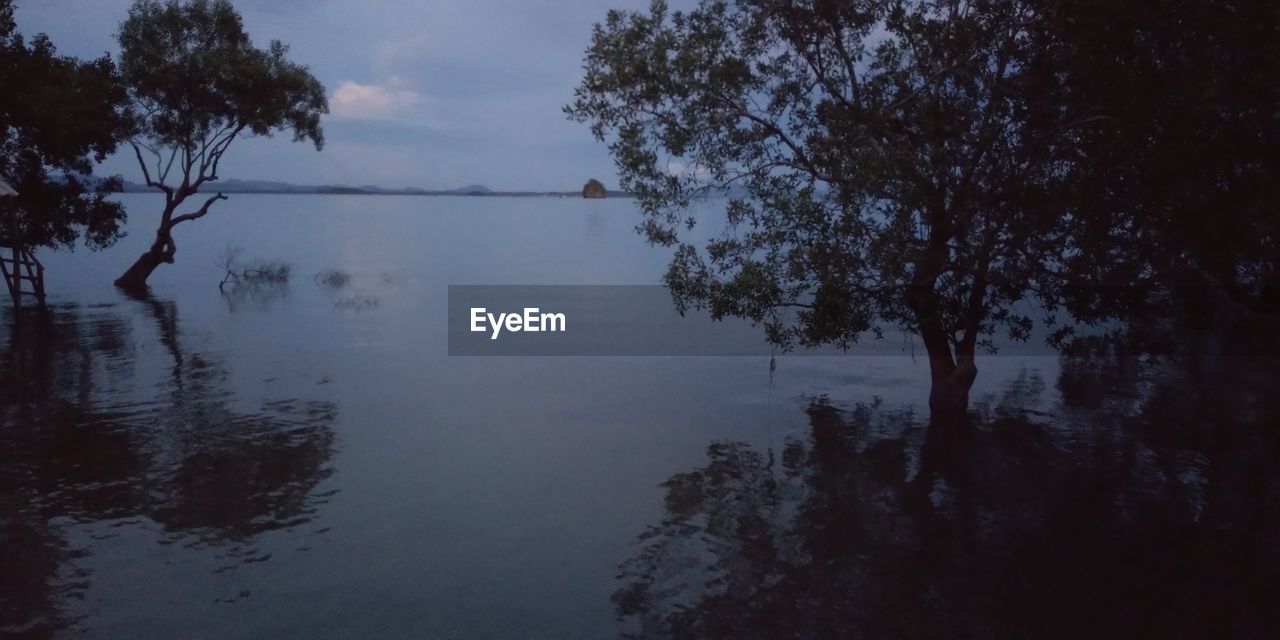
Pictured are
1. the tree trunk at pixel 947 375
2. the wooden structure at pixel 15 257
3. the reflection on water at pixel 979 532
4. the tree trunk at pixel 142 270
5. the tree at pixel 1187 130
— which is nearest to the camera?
the reflection on water at pixel 979 532

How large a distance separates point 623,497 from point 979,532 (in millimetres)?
5356

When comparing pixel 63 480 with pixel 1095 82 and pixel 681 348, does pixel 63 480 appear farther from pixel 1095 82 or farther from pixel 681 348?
pixel 681 348

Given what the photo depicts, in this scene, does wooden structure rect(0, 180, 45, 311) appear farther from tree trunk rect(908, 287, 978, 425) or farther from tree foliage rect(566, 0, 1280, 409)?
tree trunk rect(908, 287, 978, 425)

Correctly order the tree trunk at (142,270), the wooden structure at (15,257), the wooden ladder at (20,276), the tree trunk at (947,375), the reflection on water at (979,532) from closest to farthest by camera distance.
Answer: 1. the reflection on water at (979,532)
2. the tree trunk at (947,375)
3. the wooden structure at (15,257)
4. the wooden ladder at (20,276)
5. the tree trunk at (142,270)

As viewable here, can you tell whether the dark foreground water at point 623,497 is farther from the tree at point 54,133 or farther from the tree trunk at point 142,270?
the tree trunk at point 142,270

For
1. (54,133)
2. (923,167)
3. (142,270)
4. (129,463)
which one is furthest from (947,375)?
(142,270)

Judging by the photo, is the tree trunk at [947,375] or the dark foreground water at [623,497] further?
the tree trunk at [947,375]

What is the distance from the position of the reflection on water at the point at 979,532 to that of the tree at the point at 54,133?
2656 cm

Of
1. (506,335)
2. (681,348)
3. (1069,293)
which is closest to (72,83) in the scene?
(506,335)

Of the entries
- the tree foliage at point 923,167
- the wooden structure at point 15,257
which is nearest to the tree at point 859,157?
the tree foliage at point 923,167

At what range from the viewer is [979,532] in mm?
13836

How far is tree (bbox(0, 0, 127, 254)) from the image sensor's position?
32.4 m

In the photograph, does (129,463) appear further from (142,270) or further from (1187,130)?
(142,270)

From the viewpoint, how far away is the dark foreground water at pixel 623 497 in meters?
11.1
